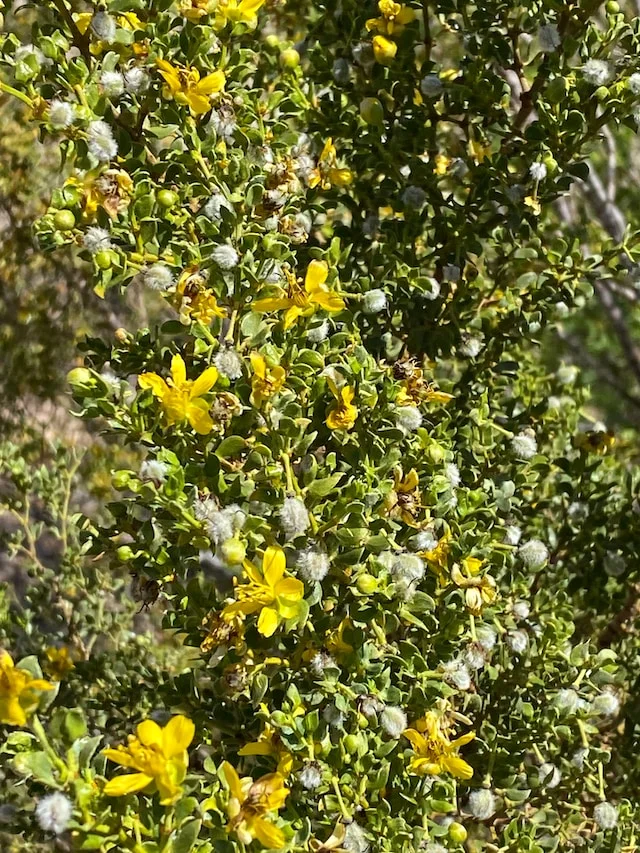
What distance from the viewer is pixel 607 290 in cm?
232

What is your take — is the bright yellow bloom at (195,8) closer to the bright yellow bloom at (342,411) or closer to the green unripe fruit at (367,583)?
the bright yellow bloom at (342,411)

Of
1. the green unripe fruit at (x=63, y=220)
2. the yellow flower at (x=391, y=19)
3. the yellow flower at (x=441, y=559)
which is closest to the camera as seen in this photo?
the green unripe fruit at (x=63, y=220)

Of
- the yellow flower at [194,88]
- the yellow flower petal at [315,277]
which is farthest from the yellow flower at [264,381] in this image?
the yellow flower at [194,88]

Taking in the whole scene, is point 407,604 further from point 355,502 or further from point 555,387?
point 555,387

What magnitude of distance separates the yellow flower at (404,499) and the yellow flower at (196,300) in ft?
0.97

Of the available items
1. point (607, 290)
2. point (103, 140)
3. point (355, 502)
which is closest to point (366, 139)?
point (103, 140)

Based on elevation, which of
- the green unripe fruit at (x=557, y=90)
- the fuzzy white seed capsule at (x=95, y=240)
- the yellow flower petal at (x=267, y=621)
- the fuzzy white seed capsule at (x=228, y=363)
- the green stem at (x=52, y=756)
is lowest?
Result: the green stem at (x=52, y=756)

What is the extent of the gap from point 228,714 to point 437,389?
530mm

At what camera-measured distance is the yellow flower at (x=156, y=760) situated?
714 mm

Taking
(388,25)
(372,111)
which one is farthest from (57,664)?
(388,25)

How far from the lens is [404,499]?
990 millimetres

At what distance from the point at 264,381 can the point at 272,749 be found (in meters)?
0.43

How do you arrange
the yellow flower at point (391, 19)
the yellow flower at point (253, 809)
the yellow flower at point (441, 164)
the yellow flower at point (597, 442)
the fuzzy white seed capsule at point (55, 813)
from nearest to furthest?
the fuzzy white seed capsule at point (55, 813) < the yellow flower at point (253, 809) < the yellow flower at point (391, 19) < the yellow flower at point (441, 164) < the yellow flower at point (597, 442)

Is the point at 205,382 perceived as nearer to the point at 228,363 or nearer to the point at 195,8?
→ the point at 228,363
